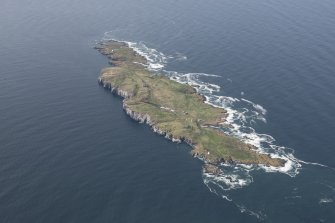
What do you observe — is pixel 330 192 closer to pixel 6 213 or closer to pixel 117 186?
pixel 117 186

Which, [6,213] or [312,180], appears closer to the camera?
[6,213]

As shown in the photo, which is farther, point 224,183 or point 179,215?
point 224,183

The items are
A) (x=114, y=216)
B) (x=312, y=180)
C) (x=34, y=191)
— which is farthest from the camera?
(x=312, y=180)

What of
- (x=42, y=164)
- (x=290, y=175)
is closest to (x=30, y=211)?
(x=42, y=164)

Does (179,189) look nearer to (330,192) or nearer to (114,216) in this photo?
(114,216)

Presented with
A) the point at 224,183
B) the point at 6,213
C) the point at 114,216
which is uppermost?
the point at 224,183

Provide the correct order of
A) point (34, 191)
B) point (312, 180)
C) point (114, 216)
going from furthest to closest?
1. point (312, 180)
2. point (34, 191)
3. point (114, 216)

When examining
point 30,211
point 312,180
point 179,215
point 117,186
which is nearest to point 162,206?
point 179,215

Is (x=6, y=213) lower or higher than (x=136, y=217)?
lower

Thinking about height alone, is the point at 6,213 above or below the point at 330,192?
below
